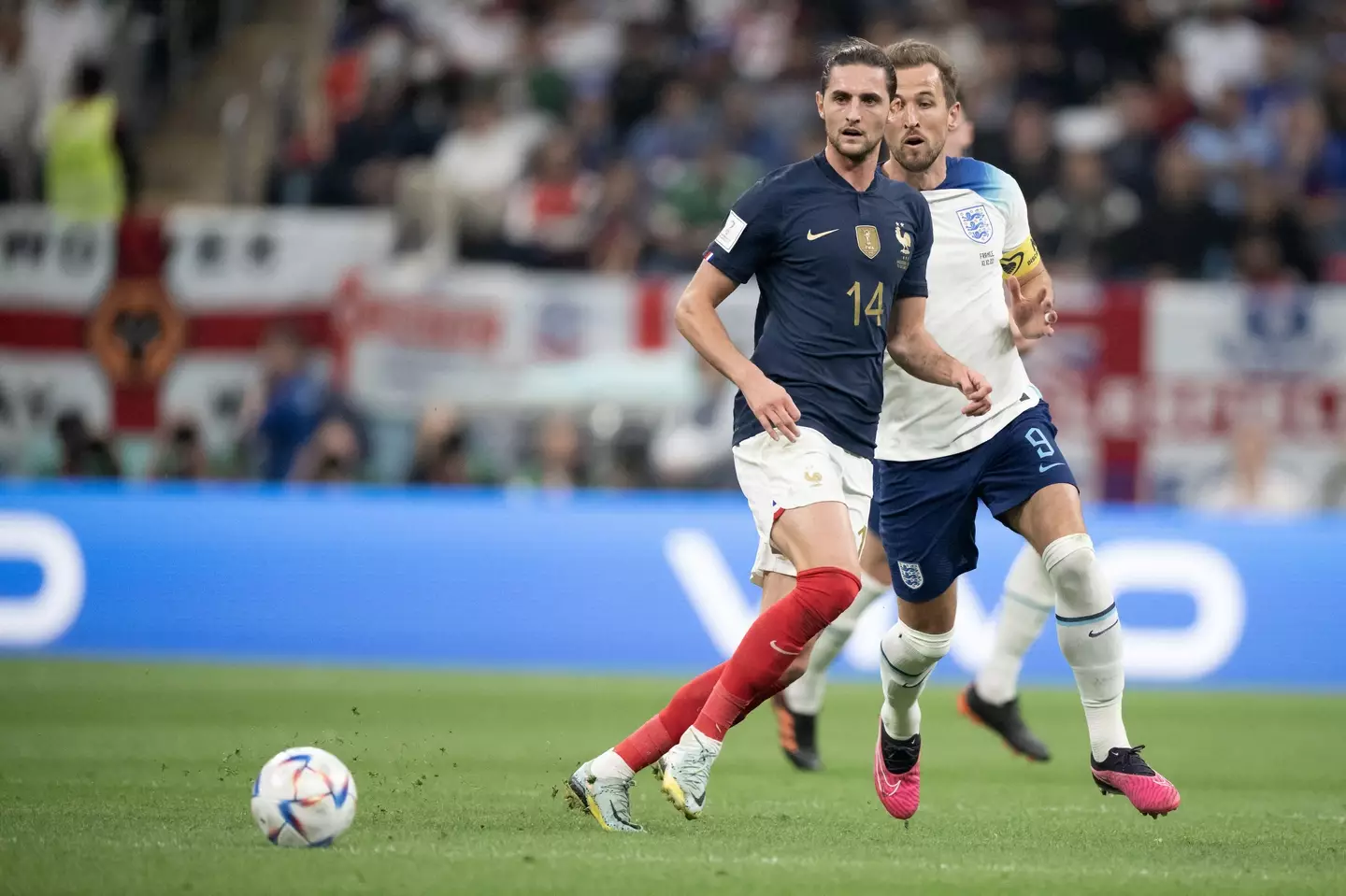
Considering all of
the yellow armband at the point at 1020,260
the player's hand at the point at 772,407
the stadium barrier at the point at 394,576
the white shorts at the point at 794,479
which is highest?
the yellow armband at the point at 1020,260

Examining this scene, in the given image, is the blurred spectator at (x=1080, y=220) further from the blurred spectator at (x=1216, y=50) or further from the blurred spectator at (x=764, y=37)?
the blurred spectator at (x=764, y=37)

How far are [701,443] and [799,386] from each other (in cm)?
760

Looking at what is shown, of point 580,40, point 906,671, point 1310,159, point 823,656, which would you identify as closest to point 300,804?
point 906,671

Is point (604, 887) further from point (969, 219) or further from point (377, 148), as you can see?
point (377, 148)

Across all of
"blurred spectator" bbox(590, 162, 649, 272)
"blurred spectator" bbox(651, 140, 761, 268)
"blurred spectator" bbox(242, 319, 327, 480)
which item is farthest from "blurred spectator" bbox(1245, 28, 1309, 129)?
"blurred spectator" bbox(242, 319, 327, 480)

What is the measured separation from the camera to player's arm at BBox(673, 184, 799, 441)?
6.14 meters

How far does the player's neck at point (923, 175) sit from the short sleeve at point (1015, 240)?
0.73 feet

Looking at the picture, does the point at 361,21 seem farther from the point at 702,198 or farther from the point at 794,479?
the point at 794,479

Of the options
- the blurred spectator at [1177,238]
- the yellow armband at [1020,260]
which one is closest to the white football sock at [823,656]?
the yellow armband at [1020,260]

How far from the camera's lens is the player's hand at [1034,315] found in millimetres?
7062

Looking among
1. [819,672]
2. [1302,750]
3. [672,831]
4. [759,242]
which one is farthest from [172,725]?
[1302,750]

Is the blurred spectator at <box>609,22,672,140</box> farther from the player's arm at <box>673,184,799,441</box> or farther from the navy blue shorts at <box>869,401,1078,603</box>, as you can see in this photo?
the player's arm at <box>673,184,799,441</box>

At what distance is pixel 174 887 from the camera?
4.99 metres

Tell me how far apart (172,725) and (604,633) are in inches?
157
